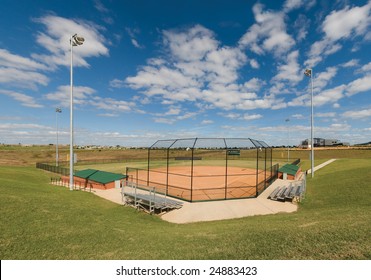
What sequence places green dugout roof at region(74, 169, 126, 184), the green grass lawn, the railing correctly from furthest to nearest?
the railing < green dugout roof at region(74, 169, 126, 184) < the green grass lawn

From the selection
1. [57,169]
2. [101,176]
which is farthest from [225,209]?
[57,169]

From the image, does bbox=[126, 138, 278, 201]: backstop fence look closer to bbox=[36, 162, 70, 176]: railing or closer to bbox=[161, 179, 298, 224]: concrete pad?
bbox=[161, 179, 298, 224]: concrete pad

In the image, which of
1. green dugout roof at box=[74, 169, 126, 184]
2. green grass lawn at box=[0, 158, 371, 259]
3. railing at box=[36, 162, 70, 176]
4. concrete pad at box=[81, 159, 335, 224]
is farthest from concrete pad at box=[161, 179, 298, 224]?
railing at box=[36, 162, 70, 176]

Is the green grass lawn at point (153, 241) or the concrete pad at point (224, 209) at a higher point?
the green grass lawn at point (153, 241)

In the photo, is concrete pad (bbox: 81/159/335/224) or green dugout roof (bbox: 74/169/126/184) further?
green dugout roof (bbox: 74/169/126/184)

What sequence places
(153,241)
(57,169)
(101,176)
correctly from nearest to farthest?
(153,241) → (101,176) → (57,169)

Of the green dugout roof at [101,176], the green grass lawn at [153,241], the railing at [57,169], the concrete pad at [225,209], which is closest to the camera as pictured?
the green grass lawn at [153,241]

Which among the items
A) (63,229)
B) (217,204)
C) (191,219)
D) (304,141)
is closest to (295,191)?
(217,204)

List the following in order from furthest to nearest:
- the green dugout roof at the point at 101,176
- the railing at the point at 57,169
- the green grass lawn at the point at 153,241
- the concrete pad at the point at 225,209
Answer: the railing at the point at 57,169
the green dugout roof at the point at 101,176
the concrete pad at the point at 225,209
the green grass lawn at the point at 153,241

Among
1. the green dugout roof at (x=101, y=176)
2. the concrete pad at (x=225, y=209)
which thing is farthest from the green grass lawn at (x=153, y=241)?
the green dugout roof at (x=101, y=176)

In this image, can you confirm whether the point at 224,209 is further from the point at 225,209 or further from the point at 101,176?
the point at 101,176

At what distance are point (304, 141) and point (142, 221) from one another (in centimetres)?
13064

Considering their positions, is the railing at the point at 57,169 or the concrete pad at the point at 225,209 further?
the railing at the point at 57,169

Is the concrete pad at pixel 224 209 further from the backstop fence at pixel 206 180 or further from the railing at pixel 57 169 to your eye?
the railing at pixel 57 169
